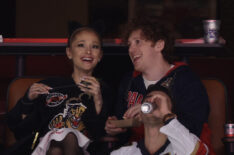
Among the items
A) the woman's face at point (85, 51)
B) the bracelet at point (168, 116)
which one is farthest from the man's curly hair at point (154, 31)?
the bracelet at point (168, 116)

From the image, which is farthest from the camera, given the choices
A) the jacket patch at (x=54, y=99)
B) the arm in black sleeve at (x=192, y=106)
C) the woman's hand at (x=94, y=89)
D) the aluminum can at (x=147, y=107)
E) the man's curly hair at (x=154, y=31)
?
the man's curly hair at (x=154, y=31)

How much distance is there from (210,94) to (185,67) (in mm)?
296

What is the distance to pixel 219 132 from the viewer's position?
7.66ft

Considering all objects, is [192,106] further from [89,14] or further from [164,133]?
[89,14]

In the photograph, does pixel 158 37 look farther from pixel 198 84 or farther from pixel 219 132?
pixel 219 132

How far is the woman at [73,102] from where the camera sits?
2.14 meters

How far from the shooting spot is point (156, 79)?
7.43 feet

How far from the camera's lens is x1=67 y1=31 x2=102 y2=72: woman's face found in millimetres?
2307

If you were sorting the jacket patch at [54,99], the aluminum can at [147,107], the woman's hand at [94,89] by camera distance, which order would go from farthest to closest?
the jacket patch at [54,99], the woman's hand at [94,89], the aluminum can at [147,107]

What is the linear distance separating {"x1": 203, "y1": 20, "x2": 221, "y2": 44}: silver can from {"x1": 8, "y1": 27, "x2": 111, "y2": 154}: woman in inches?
27.6

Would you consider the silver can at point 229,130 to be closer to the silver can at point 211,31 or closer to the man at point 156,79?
the man at point 156,79

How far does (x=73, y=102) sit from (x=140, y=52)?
497 mm

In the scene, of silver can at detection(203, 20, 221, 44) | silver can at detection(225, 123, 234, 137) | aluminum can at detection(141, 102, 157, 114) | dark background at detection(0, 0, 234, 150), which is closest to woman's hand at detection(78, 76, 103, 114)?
aluminum can at detection(141, 102, 157, 114)

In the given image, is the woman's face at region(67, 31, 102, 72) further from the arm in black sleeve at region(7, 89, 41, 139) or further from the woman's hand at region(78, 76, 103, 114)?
the arm in black sleeve at region(7, 89, 41, 139)
